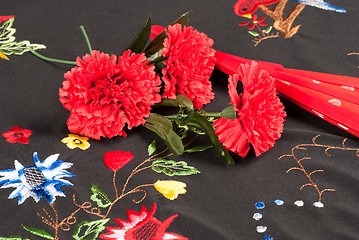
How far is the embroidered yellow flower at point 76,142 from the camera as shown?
30.9 inches

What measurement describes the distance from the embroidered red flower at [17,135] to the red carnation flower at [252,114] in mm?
355

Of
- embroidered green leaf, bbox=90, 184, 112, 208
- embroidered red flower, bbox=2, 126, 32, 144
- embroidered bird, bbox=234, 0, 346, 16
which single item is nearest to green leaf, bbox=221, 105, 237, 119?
embroidered green leaf, bbox=90, 184, 112, 208

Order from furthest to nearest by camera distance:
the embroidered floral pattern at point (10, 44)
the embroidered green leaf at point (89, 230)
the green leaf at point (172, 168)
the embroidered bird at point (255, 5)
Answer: the embroidered bird at point (255, 5)
the embroidered floral pattern at point (10, 44)
the green leaf at point (172, 168)
the embroidered green leaf at point (89, 230)

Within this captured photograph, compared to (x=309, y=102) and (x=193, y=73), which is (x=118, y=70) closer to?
(x=193, y=73)

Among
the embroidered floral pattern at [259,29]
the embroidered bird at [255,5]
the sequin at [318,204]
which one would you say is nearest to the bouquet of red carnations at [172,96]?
the sequin at [318,204]

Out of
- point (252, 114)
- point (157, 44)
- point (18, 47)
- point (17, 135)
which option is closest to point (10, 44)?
point (18, 47)

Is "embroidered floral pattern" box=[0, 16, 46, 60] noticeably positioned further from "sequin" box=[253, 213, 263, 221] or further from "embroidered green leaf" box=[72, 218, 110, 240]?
"sequin" box=[253, 213, 263, 221]

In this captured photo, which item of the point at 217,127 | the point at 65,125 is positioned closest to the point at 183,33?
the point at 217,127

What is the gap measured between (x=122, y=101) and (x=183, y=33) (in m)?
0.16

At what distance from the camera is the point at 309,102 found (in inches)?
33.5

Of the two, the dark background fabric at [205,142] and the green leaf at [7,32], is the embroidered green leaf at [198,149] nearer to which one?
the dark background fabric at [205,142]

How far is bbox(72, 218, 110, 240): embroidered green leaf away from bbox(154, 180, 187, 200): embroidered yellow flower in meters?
0.10

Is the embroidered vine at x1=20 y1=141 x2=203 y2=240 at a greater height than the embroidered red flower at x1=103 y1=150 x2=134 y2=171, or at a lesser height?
lesser

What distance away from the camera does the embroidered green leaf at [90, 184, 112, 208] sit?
26.6 inches
